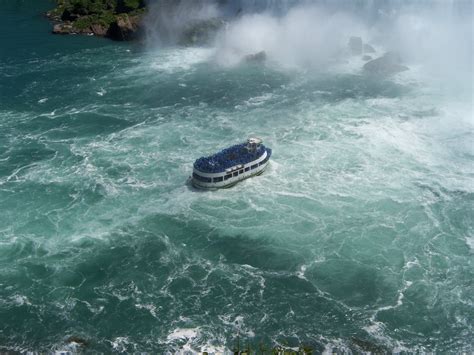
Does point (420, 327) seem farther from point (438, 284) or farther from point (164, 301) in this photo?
point (164, 301)

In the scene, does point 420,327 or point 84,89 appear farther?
point 84,89

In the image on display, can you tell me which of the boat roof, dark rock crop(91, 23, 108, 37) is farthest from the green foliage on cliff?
the boat roof

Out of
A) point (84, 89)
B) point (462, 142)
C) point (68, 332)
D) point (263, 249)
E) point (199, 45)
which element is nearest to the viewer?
point (68, 332)

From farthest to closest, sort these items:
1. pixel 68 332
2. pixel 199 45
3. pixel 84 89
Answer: pixel 199 45, pixel 84 89, pixel 68 332

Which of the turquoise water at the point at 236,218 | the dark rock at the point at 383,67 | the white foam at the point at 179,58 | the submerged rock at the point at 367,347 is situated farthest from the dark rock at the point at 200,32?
the submerged rock at the point at 367,347

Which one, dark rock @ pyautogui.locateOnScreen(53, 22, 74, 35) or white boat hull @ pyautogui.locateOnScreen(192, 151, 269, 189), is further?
dark rock @ pyautogui.locateOnScreen(53, 22, 74, 35)

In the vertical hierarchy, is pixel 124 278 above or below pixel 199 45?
below

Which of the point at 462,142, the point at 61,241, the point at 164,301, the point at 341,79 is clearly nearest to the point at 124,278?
the point at 164,301

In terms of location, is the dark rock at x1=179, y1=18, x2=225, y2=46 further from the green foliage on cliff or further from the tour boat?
the tour boat
